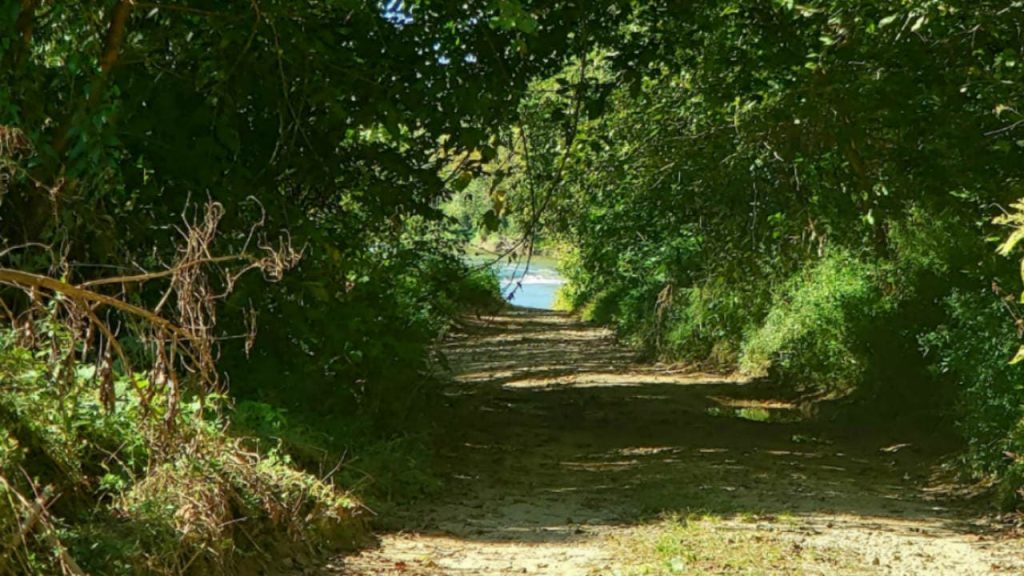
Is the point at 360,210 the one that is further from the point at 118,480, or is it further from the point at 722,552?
the point at 118,480

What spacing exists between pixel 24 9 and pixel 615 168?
889 centimetres

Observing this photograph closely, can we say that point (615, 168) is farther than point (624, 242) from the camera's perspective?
No

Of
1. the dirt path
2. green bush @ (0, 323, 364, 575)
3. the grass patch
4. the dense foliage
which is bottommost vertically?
the dirt path

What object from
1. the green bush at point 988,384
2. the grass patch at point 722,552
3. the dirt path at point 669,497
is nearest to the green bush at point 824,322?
the dirt path at point 669,497

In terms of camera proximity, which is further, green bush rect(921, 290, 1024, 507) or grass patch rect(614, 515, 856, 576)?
green bush rect(921, 290, 1024, 507)

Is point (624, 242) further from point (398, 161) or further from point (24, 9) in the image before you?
point (24, 9)

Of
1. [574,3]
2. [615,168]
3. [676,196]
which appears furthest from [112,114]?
[676,196]

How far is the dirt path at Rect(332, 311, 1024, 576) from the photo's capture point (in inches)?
328

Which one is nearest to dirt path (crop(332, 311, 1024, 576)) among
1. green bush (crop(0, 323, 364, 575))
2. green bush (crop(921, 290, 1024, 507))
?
green bush (crop(921, 290, 1024, 507))

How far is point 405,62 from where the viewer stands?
36.5 ft

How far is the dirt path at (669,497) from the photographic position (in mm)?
8344

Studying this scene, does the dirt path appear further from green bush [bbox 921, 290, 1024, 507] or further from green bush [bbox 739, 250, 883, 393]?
green bush [bbox 739, 250, 883, 393]

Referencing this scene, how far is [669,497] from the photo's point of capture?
10727 mm

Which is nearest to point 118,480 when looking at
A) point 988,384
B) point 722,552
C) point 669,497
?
point 722,552
